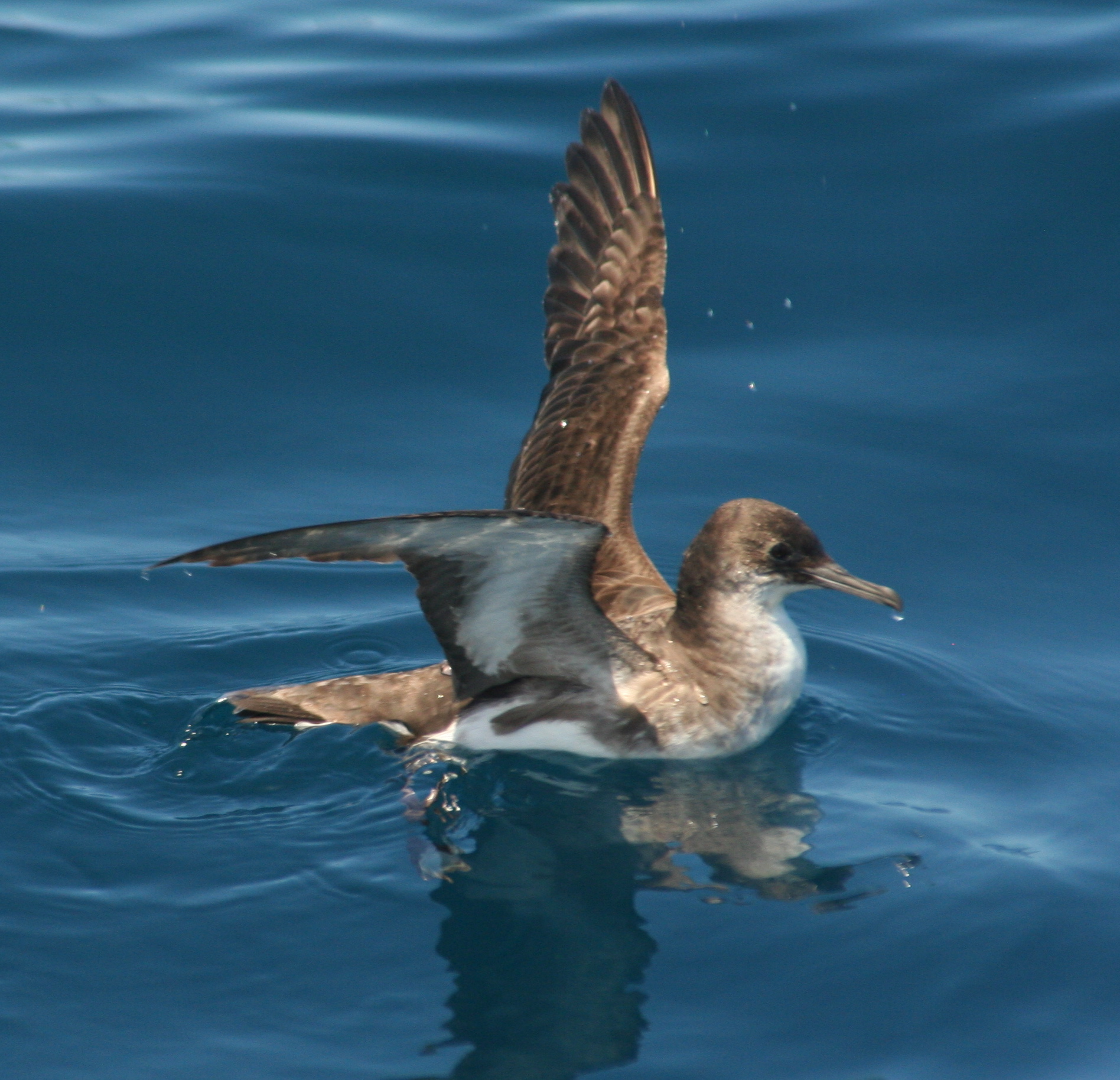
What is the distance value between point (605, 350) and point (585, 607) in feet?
7.50

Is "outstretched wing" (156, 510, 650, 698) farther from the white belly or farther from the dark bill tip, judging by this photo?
the dark bill tip

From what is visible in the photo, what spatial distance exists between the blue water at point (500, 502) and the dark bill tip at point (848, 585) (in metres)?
0.73

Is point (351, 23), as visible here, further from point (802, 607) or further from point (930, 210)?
point (802, 607)

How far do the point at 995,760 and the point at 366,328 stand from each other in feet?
15.7

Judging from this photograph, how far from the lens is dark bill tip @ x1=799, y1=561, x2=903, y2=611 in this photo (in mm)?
6344

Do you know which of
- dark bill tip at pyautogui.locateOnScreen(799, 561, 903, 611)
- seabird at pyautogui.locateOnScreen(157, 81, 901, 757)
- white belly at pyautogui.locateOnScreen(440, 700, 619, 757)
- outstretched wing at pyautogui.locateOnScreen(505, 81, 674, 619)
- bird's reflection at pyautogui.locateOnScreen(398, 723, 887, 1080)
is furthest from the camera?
outstretched wing at pyautogui.locateOnScreen(505, 81, 674, 619)

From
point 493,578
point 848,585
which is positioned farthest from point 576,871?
point 848,585

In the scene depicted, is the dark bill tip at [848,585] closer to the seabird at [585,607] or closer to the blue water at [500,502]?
the seabird at [585,607]

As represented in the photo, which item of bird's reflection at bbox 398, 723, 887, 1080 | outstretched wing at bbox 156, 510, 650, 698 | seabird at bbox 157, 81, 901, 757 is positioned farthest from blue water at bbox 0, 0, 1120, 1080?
outstretched wing at bbox 156, 510, 650, 698

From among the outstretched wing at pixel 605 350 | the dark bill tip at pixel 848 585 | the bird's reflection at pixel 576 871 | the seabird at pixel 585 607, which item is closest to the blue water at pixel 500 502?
the bird's reflection at pixel 576 871

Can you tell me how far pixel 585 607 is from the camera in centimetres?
602

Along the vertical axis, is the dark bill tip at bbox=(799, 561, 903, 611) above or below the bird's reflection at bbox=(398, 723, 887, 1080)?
above

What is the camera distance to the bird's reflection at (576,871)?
4.87 m

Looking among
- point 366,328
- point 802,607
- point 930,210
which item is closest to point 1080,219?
point 930,210
